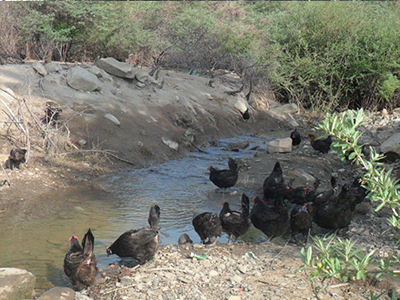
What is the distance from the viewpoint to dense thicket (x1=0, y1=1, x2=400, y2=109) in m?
19.5

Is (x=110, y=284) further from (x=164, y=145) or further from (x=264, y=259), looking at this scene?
(x=164, y=145)

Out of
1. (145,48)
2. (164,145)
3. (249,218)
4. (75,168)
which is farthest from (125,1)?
(249,218)

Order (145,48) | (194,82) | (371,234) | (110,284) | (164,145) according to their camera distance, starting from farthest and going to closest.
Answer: (145,48)
(194,82)
(164,145)
(371,234)
(110,284)

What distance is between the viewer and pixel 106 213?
342 inches

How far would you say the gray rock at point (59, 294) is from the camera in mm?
5125

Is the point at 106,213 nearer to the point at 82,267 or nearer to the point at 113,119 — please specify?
the point at 82,267

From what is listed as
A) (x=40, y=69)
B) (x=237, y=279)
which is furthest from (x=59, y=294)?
(x=40, y=69)

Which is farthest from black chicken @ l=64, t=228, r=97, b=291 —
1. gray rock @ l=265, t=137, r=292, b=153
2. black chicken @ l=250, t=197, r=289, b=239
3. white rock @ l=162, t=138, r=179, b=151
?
gray rock @ l=265, t=137, r=292, b=153

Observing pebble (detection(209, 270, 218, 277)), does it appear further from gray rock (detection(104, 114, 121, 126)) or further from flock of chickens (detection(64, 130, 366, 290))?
gray rock (detection(104, 114, 121, 126))

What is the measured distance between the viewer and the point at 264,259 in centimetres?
623

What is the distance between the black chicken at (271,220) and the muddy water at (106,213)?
1.75 ft

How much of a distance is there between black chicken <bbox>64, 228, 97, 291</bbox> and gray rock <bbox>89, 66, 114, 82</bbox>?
980cm

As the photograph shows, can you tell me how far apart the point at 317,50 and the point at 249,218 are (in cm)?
1408

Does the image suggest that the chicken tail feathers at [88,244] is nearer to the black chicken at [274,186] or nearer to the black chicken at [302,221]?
the black chicken at [302,221]
